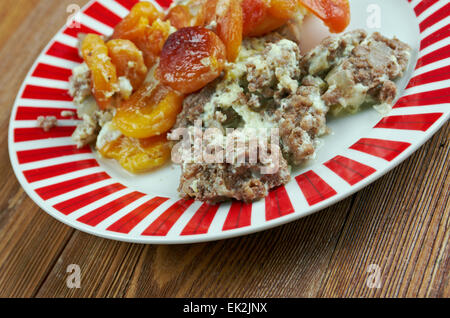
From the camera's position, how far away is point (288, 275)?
1.95 metres

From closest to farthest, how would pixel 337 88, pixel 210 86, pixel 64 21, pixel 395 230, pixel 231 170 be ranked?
pixel 395 230, pixel 231 170, pixel 337 88, pixel 210 86, pixel 64 21

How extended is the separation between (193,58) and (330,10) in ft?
2.76

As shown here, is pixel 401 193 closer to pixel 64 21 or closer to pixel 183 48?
pixel 183 48

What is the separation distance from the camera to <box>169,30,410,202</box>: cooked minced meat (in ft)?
6.86

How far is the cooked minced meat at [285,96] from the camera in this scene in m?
2.09

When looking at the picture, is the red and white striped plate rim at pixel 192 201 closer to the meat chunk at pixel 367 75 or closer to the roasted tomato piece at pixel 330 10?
the meat chunk at pixel 367 75

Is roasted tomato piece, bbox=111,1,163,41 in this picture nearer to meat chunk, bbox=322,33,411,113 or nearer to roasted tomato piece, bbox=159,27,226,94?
roasted tomato piece, bbox=159,27,226,94

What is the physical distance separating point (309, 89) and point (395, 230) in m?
0.83

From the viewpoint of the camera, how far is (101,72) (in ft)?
8.61

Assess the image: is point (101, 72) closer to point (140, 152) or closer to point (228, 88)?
point (140, 152)

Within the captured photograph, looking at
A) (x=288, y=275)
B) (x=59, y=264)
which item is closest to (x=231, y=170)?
(x=288, y=275)

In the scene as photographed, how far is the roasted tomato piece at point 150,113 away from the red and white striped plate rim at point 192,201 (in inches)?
13.2

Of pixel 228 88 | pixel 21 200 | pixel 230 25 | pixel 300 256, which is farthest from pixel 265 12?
pixel 21 200

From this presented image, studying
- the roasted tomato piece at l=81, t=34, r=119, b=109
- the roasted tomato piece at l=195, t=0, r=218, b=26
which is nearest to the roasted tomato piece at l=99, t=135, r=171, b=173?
the roasted tomato piece at l=81, t=34, r=119, b=109
